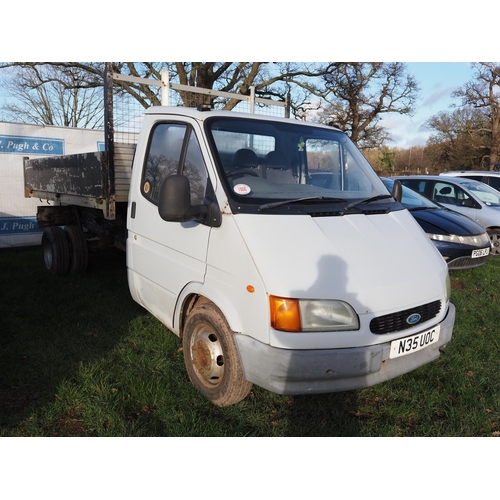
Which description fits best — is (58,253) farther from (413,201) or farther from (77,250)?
(413,201)

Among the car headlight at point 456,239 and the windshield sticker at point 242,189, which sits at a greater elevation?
the windshield sticker at point 242,189

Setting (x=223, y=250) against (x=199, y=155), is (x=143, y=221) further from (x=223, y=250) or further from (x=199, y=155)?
(x=223, y=250)

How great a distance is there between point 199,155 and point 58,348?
2.42 m

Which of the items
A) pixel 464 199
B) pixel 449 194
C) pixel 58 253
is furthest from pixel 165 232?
pixel 464 199

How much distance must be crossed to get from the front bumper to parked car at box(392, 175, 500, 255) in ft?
24.5

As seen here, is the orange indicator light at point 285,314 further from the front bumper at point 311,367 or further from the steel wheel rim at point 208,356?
the steel wheel rim at point 208,356

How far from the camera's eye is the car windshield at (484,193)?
9.53m

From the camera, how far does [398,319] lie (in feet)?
9.37

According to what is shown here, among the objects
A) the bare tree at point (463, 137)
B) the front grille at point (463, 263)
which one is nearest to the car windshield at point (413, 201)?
the front grille at point (463, 263)

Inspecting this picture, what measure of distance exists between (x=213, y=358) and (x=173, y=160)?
1.71 meters

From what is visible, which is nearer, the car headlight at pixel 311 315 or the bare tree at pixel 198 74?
the car headlight at pixel 311 315

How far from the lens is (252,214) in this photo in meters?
2.91

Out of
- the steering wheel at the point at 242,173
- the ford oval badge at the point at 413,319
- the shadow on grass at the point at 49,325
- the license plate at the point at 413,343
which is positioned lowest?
the shadow on grass at the point at 49,325

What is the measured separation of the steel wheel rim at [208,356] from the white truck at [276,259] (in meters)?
0.02
